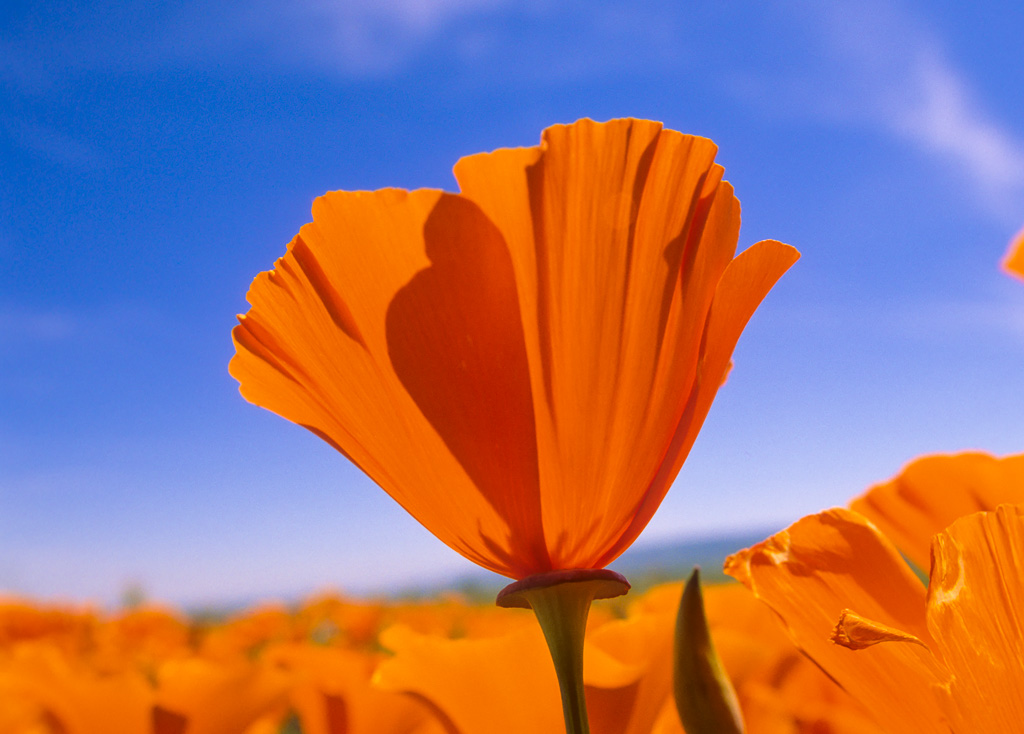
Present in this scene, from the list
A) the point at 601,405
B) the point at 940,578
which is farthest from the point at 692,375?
the point at 940,578

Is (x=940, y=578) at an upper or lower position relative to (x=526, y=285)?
lower

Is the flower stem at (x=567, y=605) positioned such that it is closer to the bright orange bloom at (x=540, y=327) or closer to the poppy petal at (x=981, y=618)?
the bright orange bloom at (x=540, y=327)

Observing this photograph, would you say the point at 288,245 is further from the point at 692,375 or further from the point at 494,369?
the point at 692,375

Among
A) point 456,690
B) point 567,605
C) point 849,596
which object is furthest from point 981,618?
point 456,690

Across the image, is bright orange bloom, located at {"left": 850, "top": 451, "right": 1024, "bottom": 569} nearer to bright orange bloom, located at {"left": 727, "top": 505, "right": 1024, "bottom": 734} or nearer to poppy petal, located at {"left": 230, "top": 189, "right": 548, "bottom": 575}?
bright orange bloom, located at {"left": 727, "top": 505, "right": 1024, "bottom": 734}

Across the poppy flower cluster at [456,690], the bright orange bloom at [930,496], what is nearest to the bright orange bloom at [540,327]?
the poppy flower cluster at [456,690]
